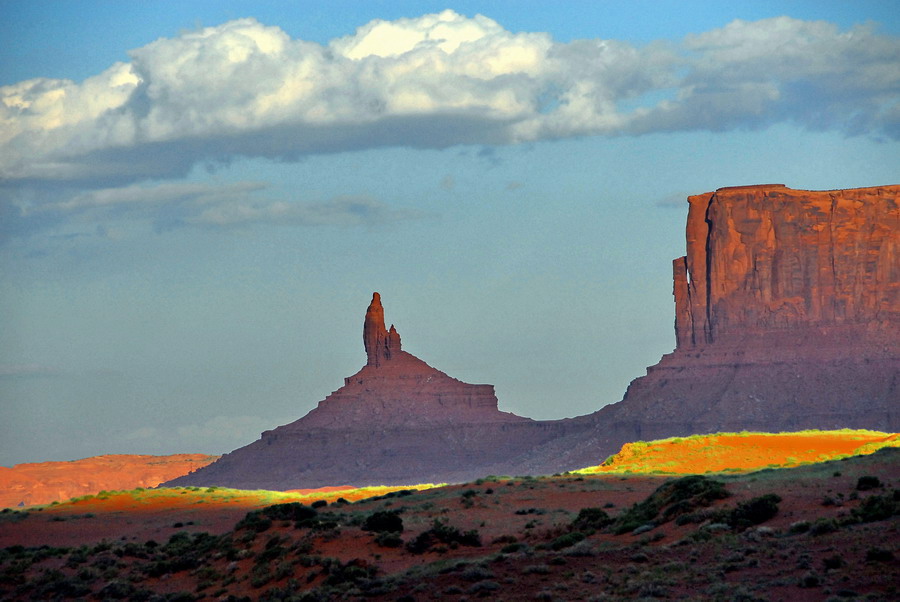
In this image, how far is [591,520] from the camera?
1735 inches

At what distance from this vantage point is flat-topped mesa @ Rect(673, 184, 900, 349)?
509 feet

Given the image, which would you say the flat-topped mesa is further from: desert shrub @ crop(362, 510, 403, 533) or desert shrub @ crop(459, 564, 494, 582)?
desert shrub @ crop(459, 564, 494, 582)

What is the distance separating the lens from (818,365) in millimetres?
151250

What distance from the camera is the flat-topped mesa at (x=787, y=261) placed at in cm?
15525

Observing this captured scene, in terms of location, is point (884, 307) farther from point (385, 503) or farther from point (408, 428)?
point (385, 503)

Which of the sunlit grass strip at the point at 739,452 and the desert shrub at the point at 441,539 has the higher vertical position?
the sunlit grass strip at the point at 739,452

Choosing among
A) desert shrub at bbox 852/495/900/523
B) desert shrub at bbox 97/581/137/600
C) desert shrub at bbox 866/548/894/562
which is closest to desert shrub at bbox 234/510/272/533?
desert shrub at bbox 97/581/137/600

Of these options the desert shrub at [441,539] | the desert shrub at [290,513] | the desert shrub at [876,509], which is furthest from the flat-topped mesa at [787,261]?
the desert shrub at [876,509]

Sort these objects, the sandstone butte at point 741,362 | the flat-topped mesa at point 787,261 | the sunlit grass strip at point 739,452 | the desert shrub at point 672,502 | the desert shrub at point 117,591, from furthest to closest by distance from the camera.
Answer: the flat-topped mesa at point 787,261, the sandstone butte at point 741,362, the sunlit grass strip at point 739,452, the desert shrub at point 117,591, the desert shrub at point 672,502

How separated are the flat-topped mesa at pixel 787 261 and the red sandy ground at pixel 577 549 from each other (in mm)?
96345

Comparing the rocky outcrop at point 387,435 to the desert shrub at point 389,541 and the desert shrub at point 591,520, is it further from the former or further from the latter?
the desert shrub at point 389,541

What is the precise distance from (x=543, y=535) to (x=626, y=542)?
14.9 ft

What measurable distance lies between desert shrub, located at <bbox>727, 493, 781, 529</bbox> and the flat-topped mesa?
121 metres

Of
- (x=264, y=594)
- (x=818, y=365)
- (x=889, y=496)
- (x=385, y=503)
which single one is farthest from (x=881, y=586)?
(x=818, y=365)
